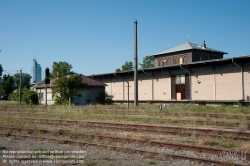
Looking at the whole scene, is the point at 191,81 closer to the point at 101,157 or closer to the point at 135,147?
the point at 135,147

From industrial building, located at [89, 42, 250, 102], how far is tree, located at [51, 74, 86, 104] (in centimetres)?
654

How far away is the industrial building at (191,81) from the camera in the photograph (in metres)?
29.3

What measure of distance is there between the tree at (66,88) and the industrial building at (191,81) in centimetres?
654

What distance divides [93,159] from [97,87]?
30.8m

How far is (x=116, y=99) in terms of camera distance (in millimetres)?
43875

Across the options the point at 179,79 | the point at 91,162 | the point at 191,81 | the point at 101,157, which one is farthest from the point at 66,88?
the point at 91,162

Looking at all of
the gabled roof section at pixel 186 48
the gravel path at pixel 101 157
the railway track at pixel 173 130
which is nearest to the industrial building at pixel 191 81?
the railway track at pixel 173 130

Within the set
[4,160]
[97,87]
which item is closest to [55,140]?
[4,160]

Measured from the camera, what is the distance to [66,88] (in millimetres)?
31891

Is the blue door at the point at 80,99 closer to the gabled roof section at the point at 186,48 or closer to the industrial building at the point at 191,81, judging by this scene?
the industrial building at the point at 191,81

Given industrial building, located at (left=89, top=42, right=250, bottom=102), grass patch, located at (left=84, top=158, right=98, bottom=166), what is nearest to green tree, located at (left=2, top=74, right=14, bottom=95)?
industrial building, located at (left=89, top=42, right=250, bottom=102)

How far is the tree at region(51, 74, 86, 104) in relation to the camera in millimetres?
31552

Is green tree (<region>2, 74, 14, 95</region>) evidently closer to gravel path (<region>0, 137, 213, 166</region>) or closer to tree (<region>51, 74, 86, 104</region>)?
tree (<region>51, 74, 86, 104</region>)

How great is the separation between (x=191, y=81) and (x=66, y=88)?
15727 mm
